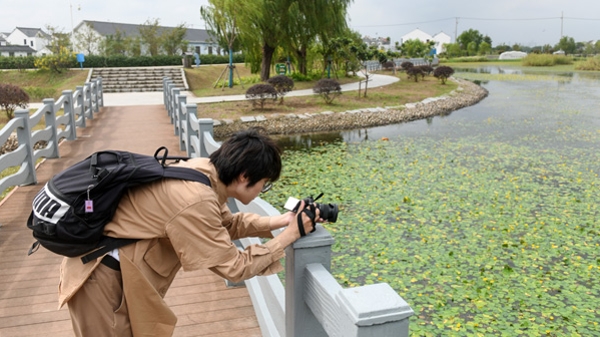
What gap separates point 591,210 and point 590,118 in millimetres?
10445

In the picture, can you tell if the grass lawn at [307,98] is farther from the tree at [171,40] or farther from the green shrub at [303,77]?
the tree at [171,40]

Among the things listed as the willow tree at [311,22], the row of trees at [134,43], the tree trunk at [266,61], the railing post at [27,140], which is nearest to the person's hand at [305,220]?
the railing post at [27,140]

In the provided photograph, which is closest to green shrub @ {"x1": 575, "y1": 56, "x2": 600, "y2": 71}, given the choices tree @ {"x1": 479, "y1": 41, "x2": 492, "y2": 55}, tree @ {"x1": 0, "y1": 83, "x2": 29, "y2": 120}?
tree @ {"x1": 479, "y1": 41, "x2": 492, "y2": 55}

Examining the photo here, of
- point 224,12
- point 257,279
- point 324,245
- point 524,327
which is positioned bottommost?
point 524,327

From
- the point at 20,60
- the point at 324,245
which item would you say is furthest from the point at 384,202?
the point at 20,60

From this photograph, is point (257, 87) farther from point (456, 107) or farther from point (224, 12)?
point (456, 107)

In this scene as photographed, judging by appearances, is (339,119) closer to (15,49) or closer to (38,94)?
(38,94)

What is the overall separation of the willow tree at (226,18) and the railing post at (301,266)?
698 inches

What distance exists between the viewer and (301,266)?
1.59 metres

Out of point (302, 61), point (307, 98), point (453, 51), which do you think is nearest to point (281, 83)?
point (307, 98)

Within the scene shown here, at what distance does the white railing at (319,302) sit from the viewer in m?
1.15

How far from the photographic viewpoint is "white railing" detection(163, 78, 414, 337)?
1.15m

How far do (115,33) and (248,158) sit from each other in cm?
4184

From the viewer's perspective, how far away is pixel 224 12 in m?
18.6
